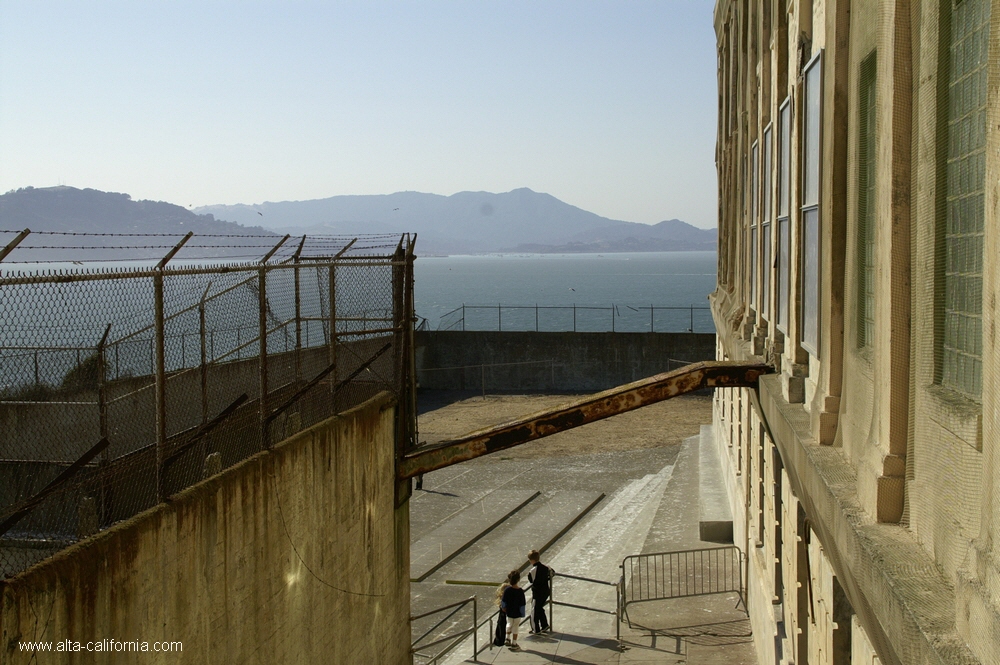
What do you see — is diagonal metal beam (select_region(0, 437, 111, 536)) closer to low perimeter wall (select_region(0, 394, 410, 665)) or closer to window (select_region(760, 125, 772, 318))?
low perimeter wall (select_region(0, 394, 410, 665))

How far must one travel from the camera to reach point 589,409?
35.1 ft

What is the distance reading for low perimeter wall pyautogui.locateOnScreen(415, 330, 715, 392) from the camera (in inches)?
1693

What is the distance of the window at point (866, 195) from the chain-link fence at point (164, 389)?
4.42 meters

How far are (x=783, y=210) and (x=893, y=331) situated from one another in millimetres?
4745

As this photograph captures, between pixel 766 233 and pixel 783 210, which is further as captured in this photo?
pixel 766 233

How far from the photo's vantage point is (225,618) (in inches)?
277

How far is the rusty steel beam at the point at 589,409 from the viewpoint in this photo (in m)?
9.95

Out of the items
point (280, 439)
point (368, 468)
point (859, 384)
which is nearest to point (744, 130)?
point (368, 468)

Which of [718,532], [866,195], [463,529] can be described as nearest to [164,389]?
[866,195]

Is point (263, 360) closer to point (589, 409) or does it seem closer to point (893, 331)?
point (589, 409)

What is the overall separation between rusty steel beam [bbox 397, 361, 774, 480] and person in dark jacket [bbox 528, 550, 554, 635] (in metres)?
3.21

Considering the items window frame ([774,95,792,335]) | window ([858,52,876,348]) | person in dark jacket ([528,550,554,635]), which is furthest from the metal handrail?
window ([858,52,876,348])

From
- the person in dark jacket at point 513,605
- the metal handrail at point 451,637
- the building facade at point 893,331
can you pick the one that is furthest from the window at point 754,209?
the metal handrail at point 451,637

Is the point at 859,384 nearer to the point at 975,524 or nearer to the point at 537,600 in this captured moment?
the point at 975,524
